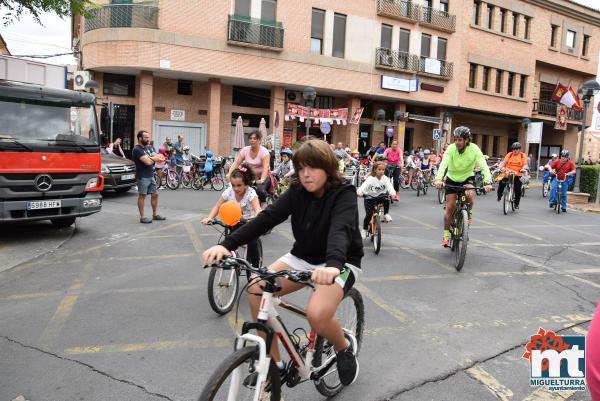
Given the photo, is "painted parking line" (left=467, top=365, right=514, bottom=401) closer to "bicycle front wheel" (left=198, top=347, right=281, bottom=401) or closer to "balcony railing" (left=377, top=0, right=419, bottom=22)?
"bicycle front wheel" (left=198, top=347, right=281, bottom=401)

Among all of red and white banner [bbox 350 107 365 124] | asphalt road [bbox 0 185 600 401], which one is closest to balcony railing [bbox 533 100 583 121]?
red and white banner [bbox 350 107 365 124]

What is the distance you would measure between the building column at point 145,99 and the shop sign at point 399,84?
12.9 metres

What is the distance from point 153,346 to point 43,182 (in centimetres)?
509

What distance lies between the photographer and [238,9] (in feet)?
79.0

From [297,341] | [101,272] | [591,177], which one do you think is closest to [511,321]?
[297,341]

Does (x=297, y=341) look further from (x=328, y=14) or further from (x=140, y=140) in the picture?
(x=328, y=14)

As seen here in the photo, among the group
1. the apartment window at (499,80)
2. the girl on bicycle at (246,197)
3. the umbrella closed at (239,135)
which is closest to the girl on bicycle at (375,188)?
the girl on bicycle at (246,197)

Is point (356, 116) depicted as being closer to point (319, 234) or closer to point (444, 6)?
point (444, 6)

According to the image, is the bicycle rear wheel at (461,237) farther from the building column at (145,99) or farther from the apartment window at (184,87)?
the apartment window at (184,87)

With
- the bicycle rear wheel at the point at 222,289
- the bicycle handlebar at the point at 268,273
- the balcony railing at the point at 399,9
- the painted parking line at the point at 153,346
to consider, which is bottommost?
the painted parking line at the point at 153,346

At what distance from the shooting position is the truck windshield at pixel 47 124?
778 cm

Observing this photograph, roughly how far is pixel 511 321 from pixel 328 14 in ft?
79.3

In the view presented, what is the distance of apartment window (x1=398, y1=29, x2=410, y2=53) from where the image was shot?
29.2 meters

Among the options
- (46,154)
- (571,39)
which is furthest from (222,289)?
(571,39)
